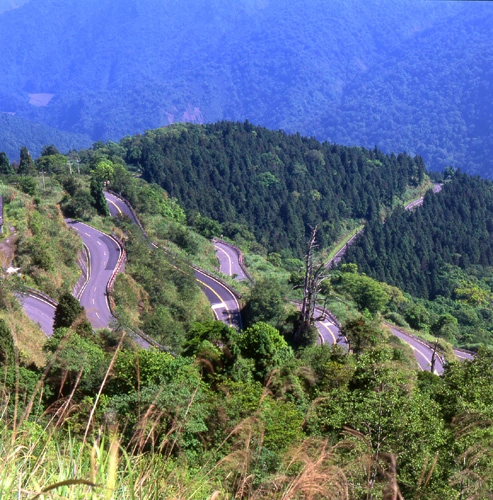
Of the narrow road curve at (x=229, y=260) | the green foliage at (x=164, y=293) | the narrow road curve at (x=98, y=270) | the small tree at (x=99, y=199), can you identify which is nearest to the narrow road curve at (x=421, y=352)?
the narrow road curve at (x=229, y=260)

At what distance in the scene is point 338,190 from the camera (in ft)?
294

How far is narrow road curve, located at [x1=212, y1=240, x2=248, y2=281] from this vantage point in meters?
46.6

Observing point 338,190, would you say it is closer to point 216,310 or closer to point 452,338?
point 452,338

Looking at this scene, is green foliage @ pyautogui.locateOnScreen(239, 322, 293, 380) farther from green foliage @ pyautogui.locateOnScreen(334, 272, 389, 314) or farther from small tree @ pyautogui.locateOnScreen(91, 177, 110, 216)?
green foliage @ pyautogui.locateOnScreen(334, 272, 389, 314)

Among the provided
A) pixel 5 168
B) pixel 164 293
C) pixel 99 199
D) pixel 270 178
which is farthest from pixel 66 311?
pixel 270 178

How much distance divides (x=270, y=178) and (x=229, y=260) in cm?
3773

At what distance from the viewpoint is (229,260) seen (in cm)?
5078

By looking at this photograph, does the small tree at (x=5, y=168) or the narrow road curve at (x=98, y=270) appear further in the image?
the small tree at (x=5, y=168)

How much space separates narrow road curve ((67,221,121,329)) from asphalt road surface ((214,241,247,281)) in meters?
11.3

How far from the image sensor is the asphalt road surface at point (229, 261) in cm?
4666

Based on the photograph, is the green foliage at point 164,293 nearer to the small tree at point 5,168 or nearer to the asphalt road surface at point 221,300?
the asphalt road surface at point 221,300

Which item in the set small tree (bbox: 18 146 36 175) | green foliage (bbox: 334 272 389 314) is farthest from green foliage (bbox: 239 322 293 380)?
small tree (bbox: 18 146 36 175)

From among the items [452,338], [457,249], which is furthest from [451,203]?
[452,338]

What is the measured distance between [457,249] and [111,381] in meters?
74.5
